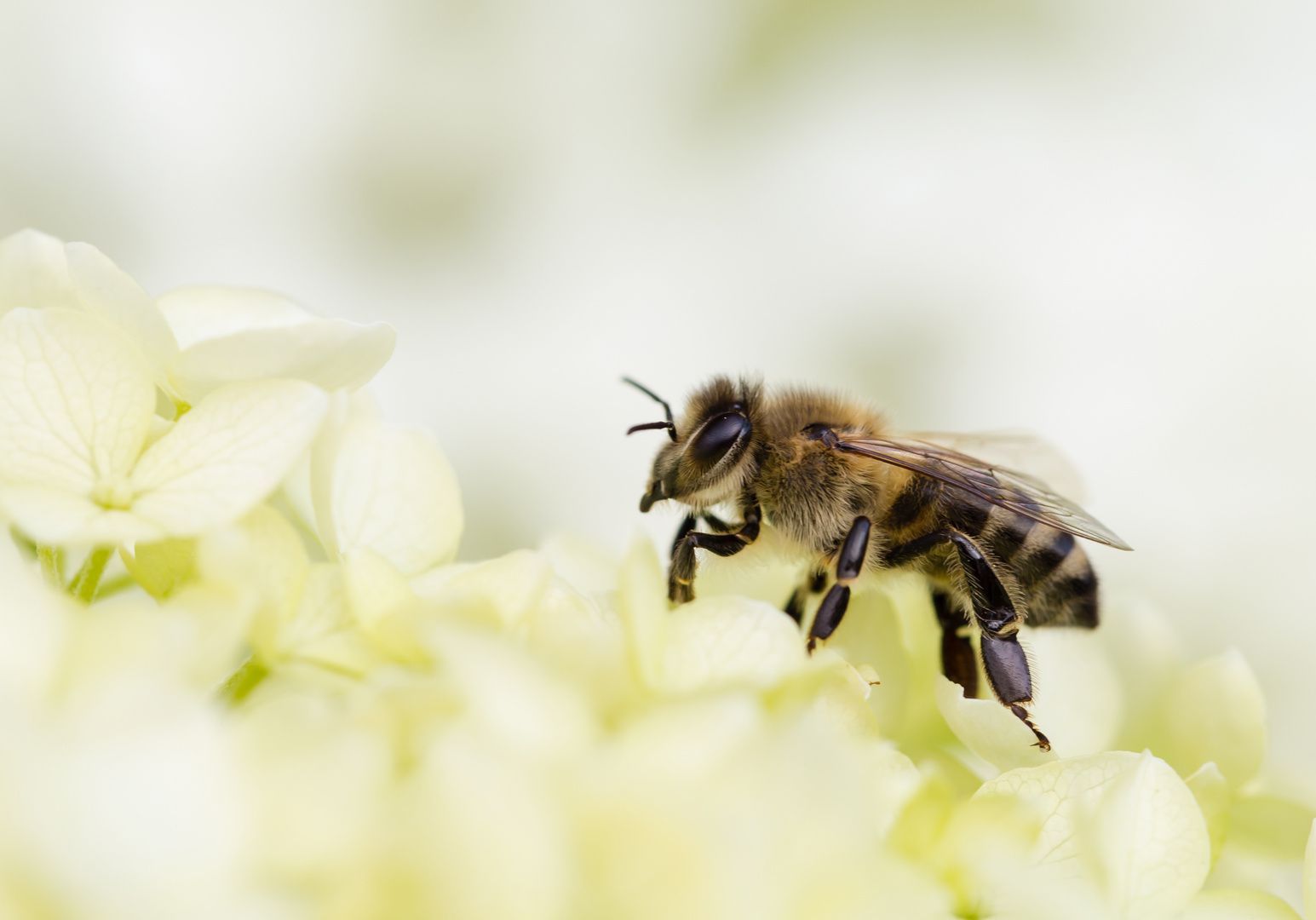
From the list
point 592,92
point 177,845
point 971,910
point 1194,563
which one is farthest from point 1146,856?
point 592,92

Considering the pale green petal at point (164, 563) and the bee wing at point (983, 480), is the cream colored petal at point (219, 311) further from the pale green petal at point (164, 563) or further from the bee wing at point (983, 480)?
the bee wing at point (983, 480)

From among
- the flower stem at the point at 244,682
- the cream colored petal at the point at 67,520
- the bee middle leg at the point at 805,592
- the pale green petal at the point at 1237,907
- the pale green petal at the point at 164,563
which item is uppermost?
the cream colored petal at the point at 67,520

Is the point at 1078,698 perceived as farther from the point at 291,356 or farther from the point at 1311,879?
the point at 291,356

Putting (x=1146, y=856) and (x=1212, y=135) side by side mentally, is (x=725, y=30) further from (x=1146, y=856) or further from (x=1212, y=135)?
(x=1146, y=856)

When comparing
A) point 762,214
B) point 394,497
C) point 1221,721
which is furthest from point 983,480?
point 762,214

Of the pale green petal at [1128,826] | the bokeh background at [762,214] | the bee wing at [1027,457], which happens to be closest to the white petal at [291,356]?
the pale green petal at [1128,826]

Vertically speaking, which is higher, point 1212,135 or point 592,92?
point 1212,135
